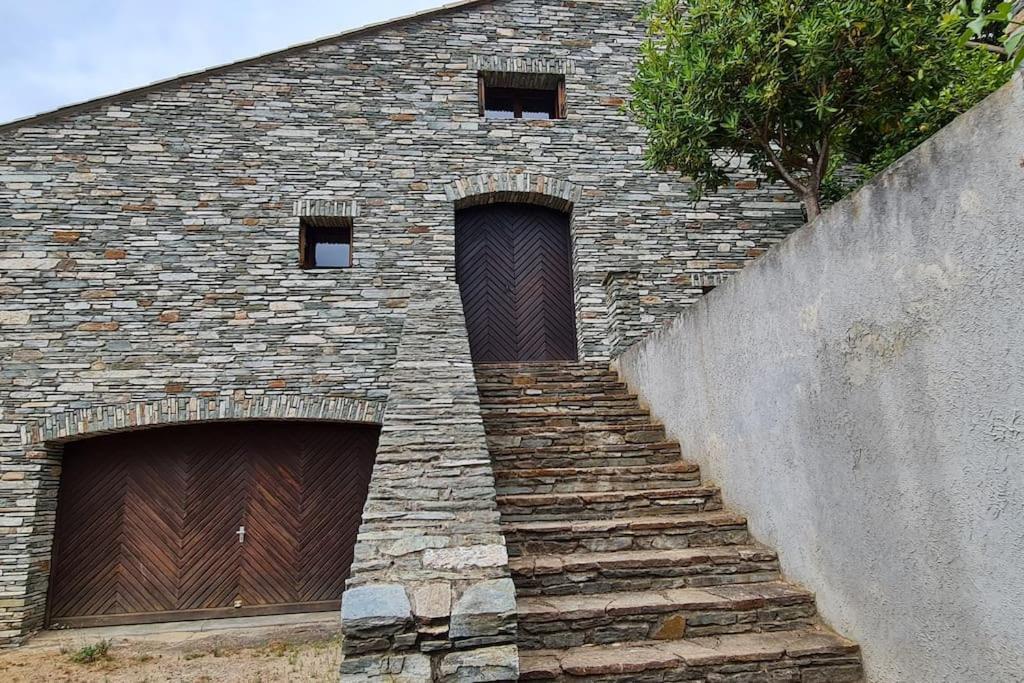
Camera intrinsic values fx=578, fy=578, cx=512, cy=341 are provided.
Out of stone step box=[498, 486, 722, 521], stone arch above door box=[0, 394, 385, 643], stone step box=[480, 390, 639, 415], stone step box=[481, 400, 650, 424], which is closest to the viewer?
stone step box=[498, 486, 722, 521]

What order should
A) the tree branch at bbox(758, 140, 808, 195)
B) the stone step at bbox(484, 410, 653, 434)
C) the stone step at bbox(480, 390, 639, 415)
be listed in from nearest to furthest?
the stone step at bbox(484, 410, 653, 434)
the stone step at bbox(480, 390, 639, 415)
the tree branch at bbox(758, 140, 808, 195)

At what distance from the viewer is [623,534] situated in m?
3.15

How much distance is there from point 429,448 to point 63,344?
4993 millimetres

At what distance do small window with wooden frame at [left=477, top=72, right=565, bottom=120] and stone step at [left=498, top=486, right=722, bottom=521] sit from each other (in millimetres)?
5204

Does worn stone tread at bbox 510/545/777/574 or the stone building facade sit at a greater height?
the stone building facade

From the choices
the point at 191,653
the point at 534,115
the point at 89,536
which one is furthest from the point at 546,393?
the point at 89,536

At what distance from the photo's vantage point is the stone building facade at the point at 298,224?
5754 millimetres

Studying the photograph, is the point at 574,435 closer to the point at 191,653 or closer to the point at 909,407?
the point at 909,407

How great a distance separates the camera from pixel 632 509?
344 cm

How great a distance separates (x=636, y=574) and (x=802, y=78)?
3.71 metres

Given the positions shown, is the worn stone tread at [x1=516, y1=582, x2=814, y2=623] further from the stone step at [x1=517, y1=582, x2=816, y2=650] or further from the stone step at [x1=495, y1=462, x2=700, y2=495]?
the stone step at [x1=495, y1=462, x2=700, y2=495]

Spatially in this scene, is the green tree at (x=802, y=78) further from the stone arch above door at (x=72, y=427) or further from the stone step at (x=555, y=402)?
the stone arch above door at (x=72, y=427)

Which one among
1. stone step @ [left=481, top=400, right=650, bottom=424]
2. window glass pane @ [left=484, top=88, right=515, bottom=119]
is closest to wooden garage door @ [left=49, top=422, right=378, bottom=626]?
stone step @ [left=481, top=400, right=650, bottom=424]

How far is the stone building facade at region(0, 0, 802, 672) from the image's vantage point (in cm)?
575
